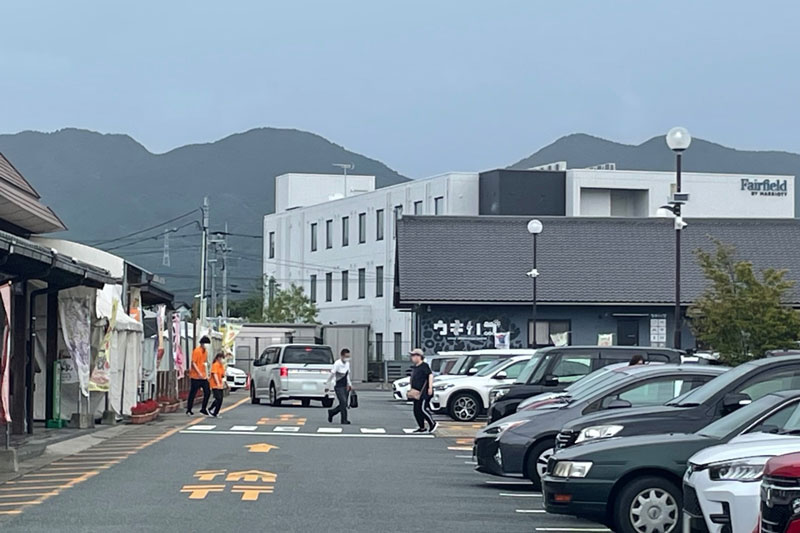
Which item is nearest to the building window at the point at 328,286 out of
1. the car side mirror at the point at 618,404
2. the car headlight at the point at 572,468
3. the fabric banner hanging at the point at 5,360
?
the fabric banner hanging at the point at 5,360

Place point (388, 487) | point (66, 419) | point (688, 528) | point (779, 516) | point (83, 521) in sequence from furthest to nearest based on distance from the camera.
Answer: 1. point (66, 419)
2. point (388, 487)
3. point (83, 521)
4. point (688, 528)
5. point (779, 516)

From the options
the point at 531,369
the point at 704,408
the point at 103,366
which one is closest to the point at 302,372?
the point at 103,366

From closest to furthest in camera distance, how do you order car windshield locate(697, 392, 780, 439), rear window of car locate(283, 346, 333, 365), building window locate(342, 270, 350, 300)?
car windshield locate(697, 392, 780, 439)
rear window of car locate(283, 346, 333, 365)
building window locate(342, 270, 350, 300)

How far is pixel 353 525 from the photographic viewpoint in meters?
12.7

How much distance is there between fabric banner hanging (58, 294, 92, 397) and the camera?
84.1ft

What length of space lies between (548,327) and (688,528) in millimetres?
44913

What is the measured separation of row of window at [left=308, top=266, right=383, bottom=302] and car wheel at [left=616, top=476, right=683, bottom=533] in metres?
66.0

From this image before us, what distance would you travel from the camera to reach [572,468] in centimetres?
1217

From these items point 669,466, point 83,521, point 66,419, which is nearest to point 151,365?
point 66,419

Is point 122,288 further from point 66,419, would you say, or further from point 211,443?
point 211,443

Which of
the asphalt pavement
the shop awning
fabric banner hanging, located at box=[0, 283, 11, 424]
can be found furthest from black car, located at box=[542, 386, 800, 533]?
fabric banner hanging, located at box=[0, 283, 11, 424]

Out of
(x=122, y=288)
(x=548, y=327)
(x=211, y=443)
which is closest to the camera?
(x=211, y=443)

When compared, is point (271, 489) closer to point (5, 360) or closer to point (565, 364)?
point (5, 360)

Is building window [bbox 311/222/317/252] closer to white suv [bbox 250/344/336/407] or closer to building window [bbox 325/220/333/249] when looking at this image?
building window [bbox 325/220/333/249]
